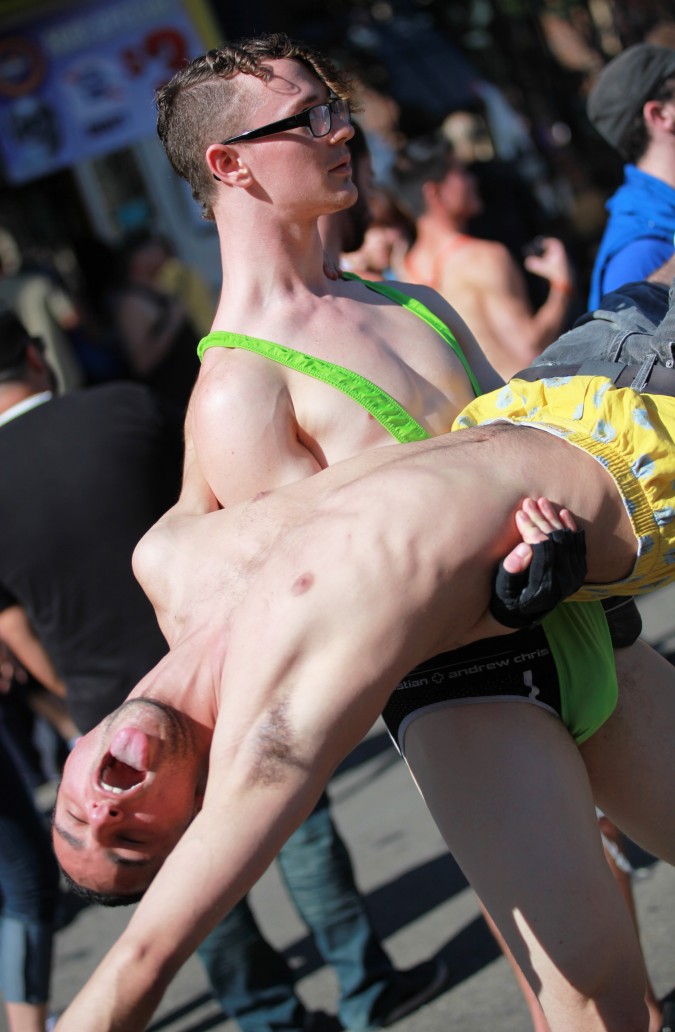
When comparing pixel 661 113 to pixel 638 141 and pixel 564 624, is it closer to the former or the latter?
pixel 638 141

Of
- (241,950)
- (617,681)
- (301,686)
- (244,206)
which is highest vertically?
(244,206)

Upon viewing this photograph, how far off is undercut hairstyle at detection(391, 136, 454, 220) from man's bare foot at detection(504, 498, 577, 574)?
3.20 meters

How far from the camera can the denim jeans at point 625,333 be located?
7.06 ft

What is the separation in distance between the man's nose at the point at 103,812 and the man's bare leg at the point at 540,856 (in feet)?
1.95

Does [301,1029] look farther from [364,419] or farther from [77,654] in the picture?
[364,419]

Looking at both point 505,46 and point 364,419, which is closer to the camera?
point 364,419

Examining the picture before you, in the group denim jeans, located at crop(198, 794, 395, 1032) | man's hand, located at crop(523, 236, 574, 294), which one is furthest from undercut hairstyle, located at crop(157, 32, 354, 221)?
man's hand, located at crop(523, 236, 574, 294)

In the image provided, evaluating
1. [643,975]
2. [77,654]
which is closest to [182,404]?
[77,654]

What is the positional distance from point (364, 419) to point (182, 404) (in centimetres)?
429

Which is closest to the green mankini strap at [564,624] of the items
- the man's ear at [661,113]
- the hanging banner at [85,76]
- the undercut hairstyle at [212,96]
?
the undercut hairstyle at [212,96]

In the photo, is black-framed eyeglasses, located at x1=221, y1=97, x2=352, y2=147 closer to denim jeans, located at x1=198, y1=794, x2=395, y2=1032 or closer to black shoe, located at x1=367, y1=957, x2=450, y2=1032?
denim jeans, located at x1=198, y1=794, x2=395, y2=1032

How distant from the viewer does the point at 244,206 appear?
92.6 inches

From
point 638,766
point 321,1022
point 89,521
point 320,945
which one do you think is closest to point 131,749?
point 638,766

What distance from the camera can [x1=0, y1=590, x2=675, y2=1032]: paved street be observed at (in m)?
3.56
